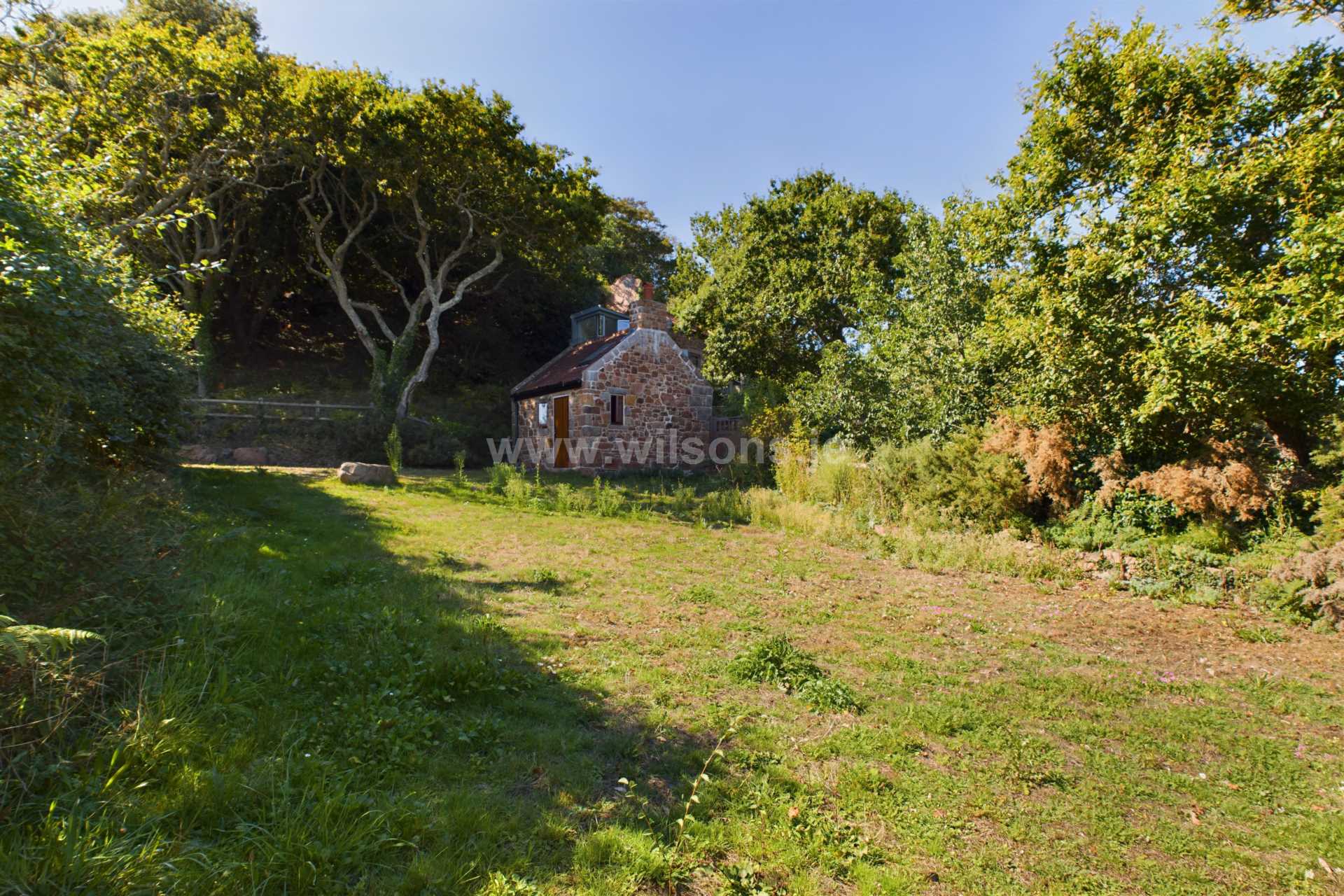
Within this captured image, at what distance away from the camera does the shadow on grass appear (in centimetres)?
199

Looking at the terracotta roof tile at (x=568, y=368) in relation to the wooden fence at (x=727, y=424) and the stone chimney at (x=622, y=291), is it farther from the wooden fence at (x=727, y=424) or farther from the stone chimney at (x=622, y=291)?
the stone chimney at (x=622, y=291)

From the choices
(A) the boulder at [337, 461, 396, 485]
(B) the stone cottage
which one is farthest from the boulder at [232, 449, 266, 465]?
(B) the stone cottage

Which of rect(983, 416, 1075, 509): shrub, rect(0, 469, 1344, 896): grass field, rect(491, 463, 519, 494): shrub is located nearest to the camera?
rect(0, 469, 1344, 896): grass field

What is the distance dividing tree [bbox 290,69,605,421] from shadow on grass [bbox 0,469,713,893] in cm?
1542

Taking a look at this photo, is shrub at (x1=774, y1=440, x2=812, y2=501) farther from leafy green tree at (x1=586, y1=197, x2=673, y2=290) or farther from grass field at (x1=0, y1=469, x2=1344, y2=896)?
leafy green tree at (x1=586, y1=197, x2=673, y2=290)

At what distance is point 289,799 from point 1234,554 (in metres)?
9.96

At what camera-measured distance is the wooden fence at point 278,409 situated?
57.4 ft

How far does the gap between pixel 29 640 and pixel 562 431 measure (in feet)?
53.8

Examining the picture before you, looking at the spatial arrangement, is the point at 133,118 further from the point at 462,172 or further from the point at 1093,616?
the point at 1093,616

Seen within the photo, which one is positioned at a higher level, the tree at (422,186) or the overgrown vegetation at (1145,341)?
the tree at (422,186)

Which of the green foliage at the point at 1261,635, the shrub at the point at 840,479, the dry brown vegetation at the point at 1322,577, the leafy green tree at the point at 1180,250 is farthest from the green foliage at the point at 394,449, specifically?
the dry brown vegetation at the point at 1322,577

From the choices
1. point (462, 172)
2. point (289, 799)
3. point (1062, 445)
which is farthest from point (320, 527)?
point (462, 172)

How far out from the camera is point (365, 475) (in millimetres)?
12438

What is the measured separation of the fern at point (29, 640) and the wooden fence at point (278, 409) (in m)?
17.5
